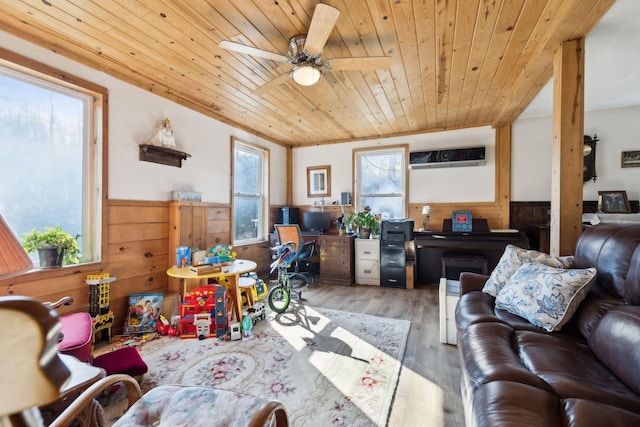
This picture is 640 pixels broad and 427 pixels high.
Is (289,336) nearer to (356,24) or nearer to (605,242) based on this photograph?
(605,242)

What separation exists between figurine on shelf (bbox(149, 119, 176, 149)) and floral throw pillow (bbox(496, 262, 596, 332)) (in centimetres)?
333

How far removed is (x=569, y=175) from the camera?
200 cm

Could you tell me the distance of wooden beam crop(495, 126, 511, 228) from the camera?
3.99 metres

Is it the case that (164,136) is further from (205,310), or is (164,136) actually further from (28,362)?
(28,362)

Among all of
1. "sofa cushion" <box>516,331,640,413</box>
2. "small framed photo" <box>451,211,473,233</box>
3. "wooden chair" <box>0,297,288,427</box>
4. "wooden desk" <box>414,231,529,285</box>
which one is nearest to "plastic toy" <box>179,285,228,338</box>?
"sofa cushion" <box>516,331,640,413</box>

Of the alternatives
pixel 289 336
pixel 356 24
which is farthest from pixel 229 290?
pixel 356 24

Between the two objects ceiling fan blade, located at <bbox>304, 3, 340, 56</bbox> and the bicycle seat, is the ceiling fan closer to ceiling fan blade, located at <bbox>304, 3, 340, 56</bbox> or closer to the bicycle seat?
ceiling fan blade, located at <bbox>304, 3, 340, 56</bbox>

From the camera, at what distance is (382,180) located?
4785mm

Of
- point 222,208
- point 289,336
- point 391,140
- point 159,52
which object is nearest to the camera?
point 159,52

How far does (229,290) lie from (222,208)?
4.50 feet

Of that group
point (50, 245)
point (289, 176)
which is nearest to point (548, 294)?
point (50, 245)

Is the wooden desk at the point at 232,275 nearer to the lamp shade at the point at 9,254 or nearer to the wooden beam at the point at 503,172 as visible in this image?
the lamp shade at the point at 9,254

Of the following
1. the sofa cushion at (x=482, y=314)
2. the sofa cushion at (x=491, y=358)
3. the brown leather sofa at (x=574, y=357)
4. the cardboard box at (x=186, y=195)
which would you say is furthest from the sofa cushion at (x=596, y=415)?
the cardboard box at (x=186, y=195)

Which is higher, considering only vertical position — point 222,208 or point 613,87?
point 613,87
